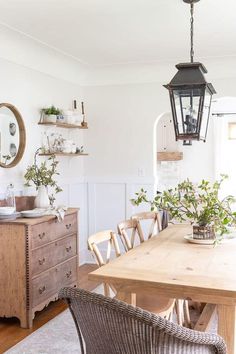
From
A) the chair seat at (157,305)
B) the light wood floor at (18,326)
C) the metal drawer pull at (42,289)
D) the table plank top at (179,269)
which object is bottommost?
the light wood floor at (18,326)

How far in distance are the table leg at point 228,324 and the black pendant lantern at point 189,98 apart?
1092 millimetres

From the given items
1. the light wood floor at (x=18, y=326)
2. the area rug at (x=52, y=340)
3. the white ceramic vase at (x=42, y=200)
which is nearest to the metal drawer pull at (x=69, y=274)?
the light wood floor at (x=18, y=326)

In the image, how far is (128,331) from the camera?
175cm

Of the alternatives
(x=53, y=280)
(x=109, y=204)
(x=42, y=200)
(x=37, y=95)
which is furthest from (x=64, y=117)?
(x=53, y=280)

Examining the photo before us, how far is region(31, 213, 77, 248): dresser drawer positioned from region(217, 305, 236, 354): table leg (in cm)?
197

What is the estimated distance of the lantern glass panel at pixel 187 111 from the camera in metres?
2.78

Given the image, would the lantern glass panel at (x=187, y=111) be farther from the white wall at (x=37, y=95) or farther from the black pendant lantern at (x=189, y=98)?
the white wall at (x=37, y=95)

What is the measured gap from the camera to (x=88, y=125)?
19.4 ft

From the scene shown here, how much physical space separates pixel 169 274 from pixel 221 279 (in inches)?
10.6

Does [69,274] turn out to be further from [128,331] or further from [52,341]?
[128,331]

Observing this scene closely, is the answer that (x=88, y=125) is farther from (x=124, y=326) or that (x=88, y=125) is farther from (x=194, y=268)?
(x=124, y=326)

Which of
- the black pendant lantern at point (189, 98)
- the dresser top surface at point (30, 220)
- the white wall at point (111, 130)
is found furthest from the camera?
the white wall at point (111, 130)

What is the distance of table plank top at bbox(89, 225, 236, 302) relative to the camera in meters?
2.16

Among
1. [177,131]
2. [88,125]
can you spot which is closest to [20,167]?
[88,125]
